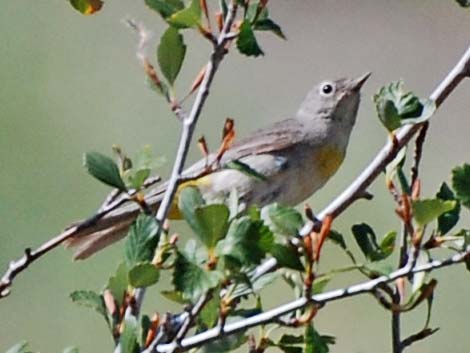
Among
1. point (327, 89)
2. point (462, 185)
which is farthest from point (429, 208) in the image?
point (327, 89)

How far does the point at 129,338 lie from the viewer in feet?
5.22

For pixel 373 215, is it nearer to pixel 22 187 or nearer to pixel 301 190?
pixel 22 187

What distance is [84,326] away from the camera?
5.44 meters

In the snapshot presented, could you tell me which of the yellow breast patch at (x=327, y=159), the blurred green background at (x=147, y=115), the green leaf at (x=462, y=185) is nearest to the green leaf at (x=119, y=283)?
the green leaf at (x=462, y=185)

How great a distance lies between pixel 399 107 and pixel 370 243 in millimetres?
162

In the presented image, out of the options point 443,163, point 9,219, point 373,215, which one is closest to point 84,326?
point 9,219

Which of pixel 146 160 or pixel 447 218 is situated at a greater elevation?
pixel 146 160

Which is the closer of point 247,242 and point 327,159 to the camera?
point 247,242

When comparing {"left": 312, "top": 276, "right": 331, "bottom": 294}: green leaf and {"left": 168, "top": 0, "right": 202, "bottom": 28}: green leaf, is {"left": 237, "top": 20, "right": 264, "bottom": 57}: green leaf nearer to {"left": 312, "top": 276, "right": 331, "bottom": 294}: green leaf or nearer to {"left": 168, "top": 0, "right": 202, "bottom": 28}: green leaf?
{"left": 168, "top": 0, "right": 202, "bottom": 28}: green leaf

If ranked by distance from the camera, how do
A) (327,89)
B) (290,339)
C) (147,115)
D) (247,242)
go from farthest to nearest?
(147,115) → (327,89) → (290,339) → (247,242)

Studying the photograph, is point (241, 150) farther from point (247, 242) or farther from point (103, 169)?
point (247, 242)

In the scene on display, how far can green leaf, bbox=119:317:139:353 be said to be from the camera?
159 cm

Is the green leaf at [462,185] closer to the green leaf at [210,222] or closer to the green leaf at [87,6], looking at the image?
the green leaf at [210,222]

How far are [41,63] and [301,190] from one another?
431 cm
